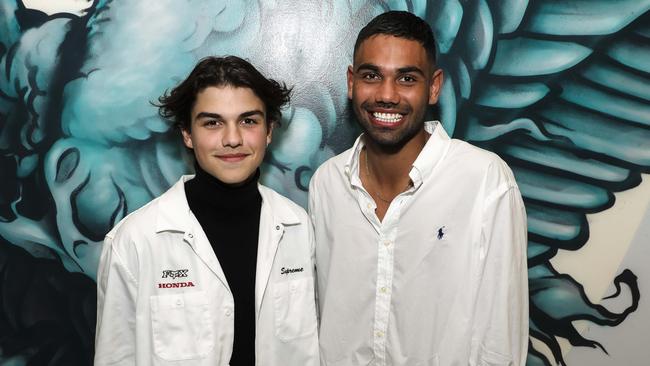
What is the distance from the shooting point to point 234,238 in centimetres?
168

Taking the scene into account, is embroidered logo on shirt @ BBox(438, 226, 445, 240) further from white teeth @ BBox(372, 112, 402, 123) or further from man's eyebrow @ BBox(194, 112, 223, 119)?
man's eyebrow @ BBox(194, 112, 223, 119)

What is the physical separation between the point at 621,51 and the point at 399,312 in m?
1.27

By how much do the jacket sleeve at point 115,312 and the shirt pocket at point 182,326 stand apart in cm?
10

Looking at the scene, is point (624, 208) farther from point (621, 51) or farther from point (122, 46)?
point (122, 46)

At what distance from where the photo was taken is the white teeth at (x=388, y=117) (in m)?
1.69

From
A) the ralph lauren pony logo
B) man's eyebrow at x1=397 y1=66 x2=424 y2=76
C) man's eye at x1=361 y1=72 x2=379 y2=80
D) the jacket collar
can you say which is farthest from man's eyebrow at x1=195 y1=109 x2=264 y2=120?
the ralph lauren pony logo

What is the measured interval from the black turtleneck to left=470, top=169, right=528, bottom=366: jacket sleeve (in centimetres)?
70

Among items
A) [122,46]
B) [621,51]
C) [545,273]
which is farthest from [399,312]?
[122,46]

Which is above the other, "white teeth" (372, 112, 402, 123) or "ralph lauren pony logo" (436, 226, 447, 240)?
"white teeth" (372, 112, 402, 123)

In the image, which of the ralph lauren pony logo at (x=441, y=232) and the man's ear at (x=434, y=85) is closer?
the ralph lauren pony logo at (x=441, y=232)

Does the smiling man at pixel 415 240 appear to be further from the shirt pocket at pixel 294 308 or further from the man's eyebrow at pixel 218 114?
the man's eyebrow at pixel 218 114

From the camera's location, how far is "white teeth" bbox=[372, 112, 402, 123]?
169cm

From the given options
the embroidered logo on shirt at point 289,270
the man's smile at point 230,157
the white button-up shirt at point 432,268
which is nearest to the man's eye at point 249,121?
the man's smile at point 230,157

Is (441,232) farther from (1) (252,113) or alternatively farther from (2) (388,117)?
(1) (252,113)
